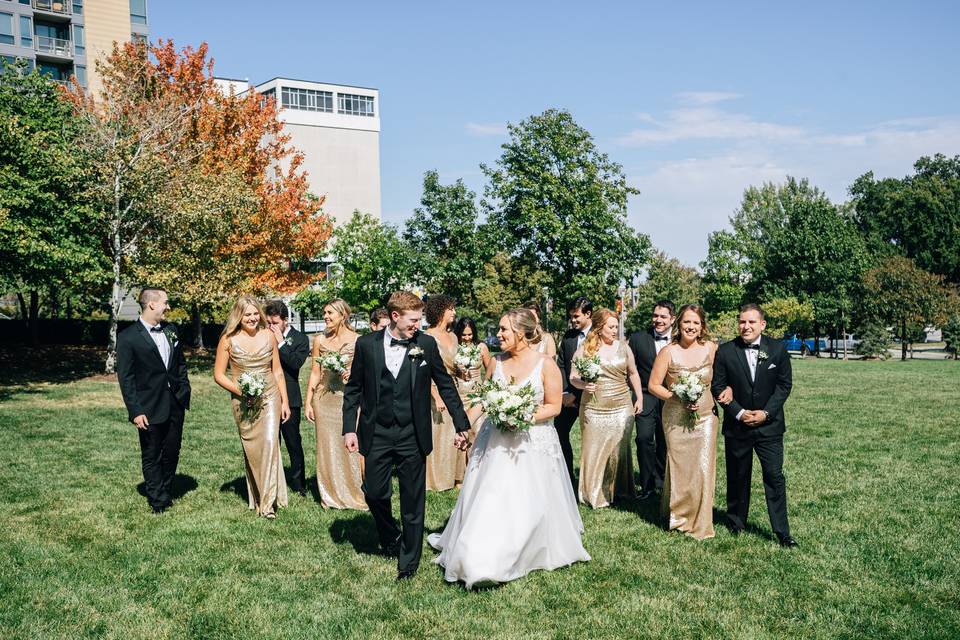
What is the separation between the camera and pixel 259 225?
29.7 metres

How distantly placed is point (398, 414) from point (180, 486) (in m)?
5.18

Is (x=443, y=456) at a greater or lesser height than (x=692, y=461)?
lesser

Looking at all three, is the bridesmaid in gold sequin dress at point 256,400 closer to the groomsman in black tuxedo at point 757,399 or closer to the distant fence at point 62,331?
the groomsman in black tuxedo at point 757,399

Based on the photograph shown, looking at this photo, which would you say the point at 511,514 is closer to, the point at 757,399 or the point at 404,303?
the point at 404,303

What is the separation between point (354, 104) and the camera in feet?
263

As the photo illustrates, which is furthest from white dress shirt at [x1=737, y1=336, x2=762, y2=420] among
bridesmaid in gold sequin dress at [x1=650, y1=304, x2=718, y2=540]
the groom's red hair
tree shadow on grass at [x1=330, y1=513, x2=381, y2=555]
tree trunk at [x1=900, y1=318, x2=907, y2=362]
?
tree trunk at [x1=900, y1=318, x2=907, y2=362]

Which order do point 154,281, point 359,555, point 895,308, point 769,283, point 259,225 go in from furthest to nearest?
point 769,283 < point 895,308 < point 259,225 < point 154,281 < point 359,555

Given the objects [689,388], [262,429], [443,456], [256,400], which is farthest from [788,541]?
[256,400]

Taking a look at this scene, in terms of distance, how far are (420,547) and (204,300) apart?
22194 mm

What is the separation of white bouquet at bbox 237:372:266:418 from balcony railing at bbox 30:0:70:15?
61725 millimetres

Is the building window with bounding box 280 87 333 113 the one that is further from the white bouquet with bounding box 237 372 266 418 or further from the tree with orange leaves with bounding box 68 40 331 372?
the white bouquet with bounding box 237 372 266 418

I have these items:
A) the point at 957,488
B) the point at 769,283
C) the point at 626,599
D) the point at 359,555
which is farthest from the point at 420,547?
the point at 769,283

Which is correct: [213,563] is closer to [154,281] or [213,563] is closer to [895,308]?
[154,281]

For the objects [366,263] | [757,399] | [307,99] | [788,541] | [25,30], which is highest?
[307,99]
